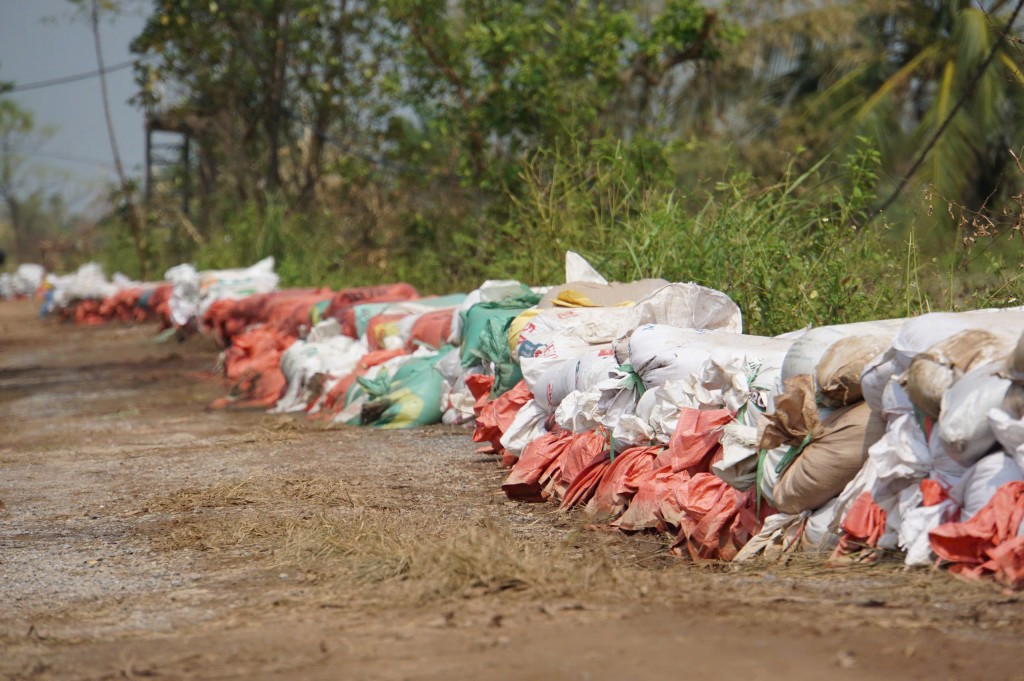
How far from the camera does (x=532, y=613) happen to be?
7.66 ft

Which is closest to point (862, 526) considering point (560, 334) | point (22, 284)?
point (560, 334)

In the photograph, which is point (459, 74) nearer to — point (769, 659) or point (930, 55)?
point (930, 55)

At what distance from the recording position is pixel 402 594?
2537 millimetres

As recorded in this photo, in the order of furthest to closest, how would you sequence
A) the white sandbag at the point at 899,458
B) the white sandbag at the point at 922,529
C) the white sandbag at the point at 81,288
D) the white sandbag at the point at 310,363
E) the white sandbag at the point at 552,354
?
1. the white sandbag at the point at 81,288
2. the white sandbag at the point at 310,363
3. the white sandbag at the point at 552,354
4. the white sandbag at the point at 899,458
5. the white sandbag at the point at 922,529

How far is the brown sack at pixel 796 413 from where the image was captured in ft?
9.62

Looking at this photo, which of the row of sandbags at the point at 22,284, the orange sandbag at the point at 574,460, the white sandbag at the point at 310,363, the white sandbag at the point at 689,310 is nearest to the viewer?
the orange sandbag at the point at 574,460

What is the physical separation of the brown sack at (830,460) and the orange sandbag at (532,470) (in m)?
1.26

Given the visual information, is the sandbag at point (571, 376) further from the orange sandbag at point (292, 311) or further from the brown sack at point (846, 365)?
the orange sandbag at point (292, 311)

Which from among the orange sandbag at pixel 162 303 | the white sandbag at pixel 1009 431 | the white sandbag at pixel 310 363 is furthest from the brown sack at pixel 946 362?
the orange sandbag at pixel 162 303

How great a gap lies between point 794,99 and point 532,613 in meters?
16.8

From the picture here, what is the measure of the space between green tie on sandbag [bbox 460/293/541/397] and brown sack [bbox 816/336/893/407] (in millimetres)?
2279

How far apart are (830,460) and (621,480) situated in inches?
36.4

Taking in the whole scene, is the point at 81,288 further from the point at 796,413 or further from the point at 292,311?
the point at 796,413

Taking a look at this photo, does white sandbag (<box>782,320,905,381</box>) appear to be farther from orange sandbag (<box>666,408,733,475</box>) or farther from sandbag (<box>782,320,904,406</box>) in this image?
orange sandbag (<box>666,408,733,475</box>)
